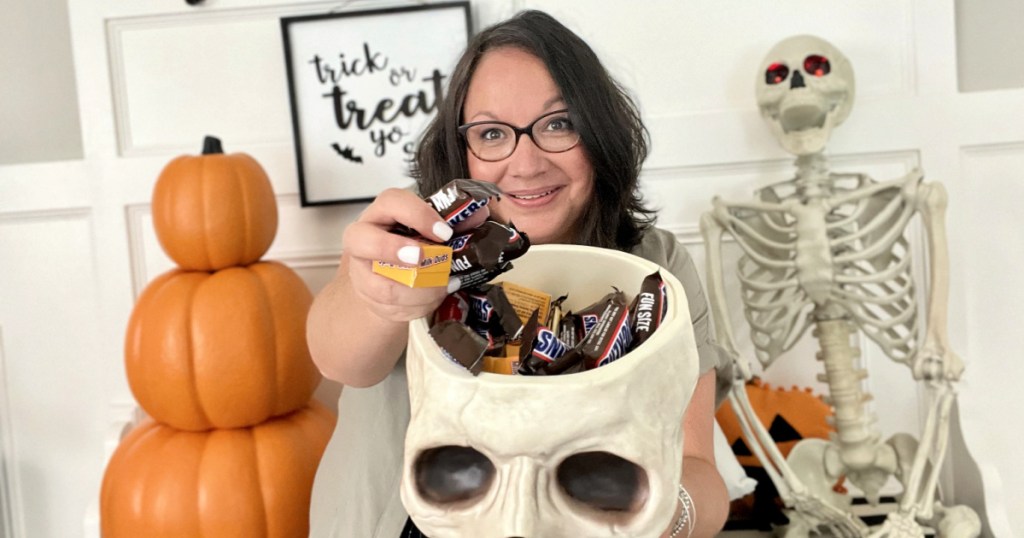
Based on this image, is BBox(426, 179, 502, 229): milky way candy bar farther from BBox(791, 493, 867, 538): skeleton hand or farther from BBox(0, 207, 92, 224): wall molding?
BBox(0, 207, 92, 224): wall molding

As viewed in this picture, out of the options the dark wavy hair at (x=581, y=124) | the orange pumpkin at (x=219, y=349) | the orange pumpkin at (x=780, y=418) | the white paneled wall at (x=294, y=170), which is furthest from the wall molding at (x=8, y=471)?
the orange pumpkin at (x=780, y=418)

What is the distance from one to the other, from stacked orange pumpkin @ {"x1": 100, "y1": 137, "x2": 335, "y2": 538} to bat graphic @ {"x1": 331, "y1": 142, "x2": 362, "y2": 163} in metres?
0.26

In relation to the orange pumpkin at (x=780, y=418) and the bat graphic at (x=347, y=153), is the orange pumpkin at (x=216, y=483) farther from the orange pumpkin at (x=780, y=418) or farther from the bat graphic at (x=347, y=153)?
the orange pumpkin at (x=780, y=418)

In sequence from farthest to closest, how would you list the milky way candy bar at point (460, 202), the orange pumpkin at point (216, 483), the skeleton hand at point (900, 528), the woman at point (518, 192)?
the orange pumpkin at point (216, 483), the skeleton hand at point (900, 528), the woman at point (518, 192), the milky way candy bar at point (460, 202)

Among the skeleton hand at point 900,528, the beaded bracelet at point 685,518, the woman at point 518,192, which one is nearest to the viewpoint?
the beaded bracelet at point 685,518

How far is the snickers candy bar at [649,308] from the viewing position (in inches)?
21.6

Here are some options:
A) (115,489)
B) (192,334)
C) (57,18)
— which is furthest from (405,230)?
(57,18)

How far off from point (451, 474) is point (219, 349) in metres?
0.95

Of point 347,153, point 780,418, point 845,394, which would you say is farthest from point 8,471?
point 845,394

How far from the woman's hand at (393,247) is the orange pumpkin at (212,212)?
0.88 meters

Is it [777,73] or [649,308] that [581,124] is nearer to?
[649,308]

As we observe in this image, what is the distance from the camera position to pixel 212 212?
143 cm

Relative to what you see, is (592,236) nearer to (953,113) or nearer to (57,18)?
(953,113)

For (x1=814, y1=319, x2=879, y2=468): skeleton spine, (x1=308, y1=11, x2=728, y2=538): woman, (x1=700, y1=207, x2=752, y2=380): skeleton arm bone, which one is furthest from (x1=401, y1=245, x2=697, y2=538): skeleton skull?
(x1=814, y1=319, x2=879, y2=468): skeleton spine
